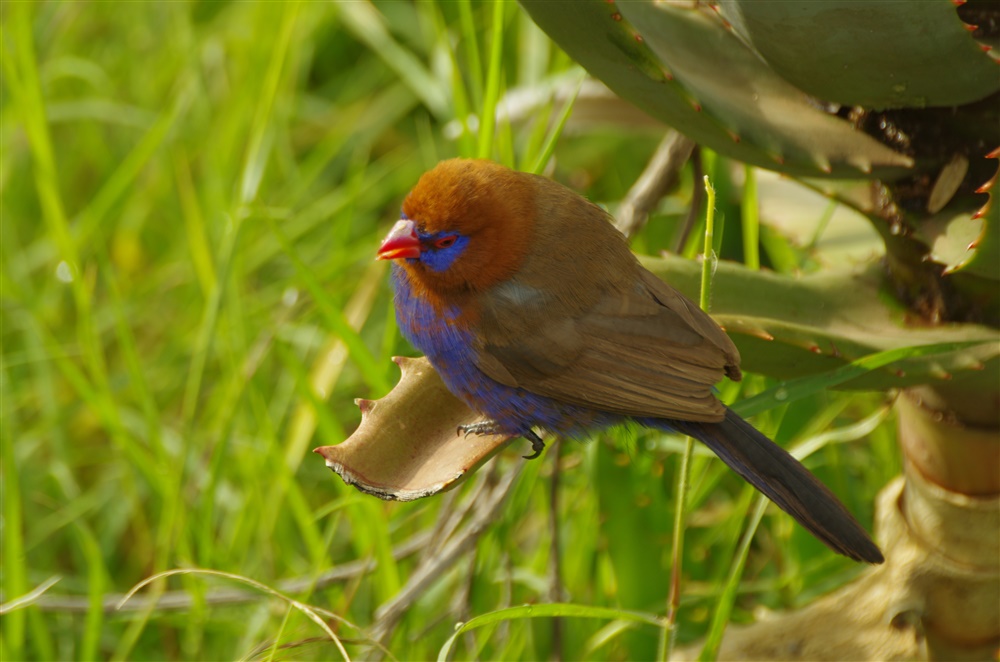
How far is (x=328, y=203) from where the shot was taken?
353cm

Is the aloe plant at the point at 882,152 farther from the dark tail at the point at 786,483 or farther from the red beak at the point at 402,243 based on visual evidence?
the red beak at the point at 402,243

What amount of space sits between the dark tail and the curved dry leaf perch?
389 mm

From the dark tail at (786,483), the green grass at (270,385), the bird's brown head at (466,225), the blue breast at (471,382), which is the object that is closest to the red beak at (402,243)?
the bird's brown head at (466,225)

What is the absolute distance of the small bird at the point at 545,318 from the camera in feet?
5.81

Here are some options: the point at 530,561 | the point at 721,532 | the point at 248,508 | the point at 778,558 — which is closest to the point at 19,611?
the point at 248,508

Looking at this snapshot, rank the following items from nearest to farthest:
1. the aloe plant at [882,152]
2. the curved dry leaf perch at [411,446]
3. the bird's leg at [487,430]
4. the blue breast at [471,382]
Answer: the curved dry leaf perch at [411,446] < the aloe plant at [882,152] < the bird's leg at [487,430] < the blue breast at [471,382]

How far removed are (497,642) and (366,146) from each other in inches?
79.8

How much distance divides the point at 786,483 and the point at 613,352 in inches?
14.1

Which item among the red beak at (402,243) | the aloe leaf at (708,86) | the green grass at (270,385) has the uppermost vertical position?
the aloe leaf at (708,86)

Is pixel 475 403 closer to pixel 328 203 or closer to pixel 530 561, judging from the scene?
pixel 530 561

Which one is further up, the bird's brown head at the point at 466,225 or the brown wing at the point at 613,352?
the bird's brown head at the point at 466,225

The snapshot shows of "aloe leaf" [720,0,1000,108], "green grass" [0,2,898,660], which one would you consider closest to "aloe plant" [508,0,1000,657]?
"aloe leaf" [720,0,1000,108]

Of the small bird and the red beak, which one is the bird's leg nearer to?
the small bird

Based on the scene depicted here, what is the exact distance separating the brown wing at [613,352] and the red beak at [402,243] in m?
0.18
